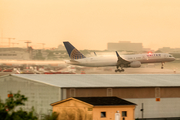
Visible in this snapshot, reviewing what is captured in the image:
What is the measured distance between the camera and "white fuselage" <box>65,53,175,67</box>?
9600 centimetres

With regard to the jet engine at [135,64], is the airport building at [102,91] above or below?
below

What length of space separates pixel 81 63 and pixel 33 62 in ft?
102

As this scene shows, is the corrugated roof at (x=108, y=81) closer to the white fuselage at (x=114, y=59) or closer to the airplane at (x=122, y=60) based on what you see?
the white fuselage at (x=114, y=59)

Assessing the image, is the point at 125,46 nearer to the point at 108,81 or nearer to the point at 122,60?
the point at 122,60

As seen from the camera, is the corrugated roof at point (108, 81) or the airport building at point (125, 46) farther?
the airport building at point (125, 46)

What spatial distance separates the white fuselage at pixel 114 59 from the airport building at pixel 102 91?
1903 inches

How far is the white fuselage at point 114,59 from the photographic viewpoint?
315ft

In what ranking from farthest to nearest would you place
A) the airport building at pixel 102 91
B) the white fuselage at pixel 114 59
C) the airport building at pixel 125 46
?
the airport building at pixel 125 46 < the white fuselage at pixel 114 59 < the airport building at pixel 102 91

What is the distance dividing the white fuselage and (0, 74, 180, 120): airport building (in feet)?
159

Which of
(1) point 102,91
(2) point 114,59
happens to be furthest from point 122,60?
(1) point 102,91

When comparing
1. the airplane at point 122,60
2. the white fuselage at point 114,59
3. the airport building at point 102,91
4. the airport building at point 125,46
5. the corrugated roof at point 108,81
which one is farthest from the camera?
the airport building at point 125,46

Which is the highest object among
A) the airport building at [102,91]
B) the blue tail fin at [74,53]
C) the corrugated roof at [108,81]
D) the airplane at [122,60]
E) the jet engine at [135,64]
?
the blue tail fin at [74,53]

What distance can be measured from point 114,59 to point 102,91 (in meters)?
60.3

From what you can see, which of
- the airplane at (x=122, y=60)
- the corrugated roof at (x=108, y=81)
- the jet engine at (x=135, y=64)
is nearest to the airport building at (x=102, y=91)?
the corrugated roof at (x=108, y=81)
